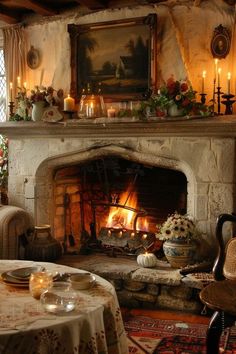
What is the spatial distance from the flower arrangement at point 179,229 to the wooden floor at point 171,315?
0.64 m

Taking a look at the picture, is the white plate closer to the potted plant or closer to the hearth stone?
the hearth stone

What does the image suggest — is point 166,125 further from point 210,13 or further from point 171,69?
point 210,13

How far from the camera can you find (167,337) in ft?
11.1

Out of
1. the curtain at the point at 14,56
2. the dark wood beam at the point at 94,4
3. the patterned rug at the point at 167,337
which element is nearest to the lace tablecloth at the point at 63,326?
the patterned rug at the point at 167,337

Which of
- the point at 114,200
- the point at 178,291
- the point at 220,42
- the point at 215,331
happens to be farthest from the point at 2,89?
the point at 215,331

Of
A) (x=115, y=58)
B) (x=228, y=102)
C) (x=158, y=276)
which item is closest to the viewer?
(x=158, y=276)

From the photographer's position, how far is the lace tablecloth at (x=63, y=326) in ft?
5.78

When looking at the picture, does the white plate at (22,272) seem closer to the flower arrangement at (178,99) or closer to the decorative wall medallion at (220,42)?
the flower arrangement at (178,99)

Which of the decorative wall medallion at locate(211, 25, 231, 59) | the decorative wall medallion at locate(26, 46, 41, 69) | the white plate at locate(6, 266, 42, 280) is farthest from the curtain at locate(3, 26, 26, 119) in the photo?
the white plate at locate(6, 266, 42, 280)

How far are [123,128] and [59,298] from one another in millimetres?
2606

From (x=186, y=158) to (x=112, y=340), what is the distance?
7.97ft

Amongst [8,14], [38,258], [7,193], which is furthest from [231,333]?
[8,14]

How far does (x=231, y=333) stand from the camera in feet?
11.4

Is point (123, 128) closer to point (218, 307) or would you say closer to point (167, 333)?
point (167, 333)
